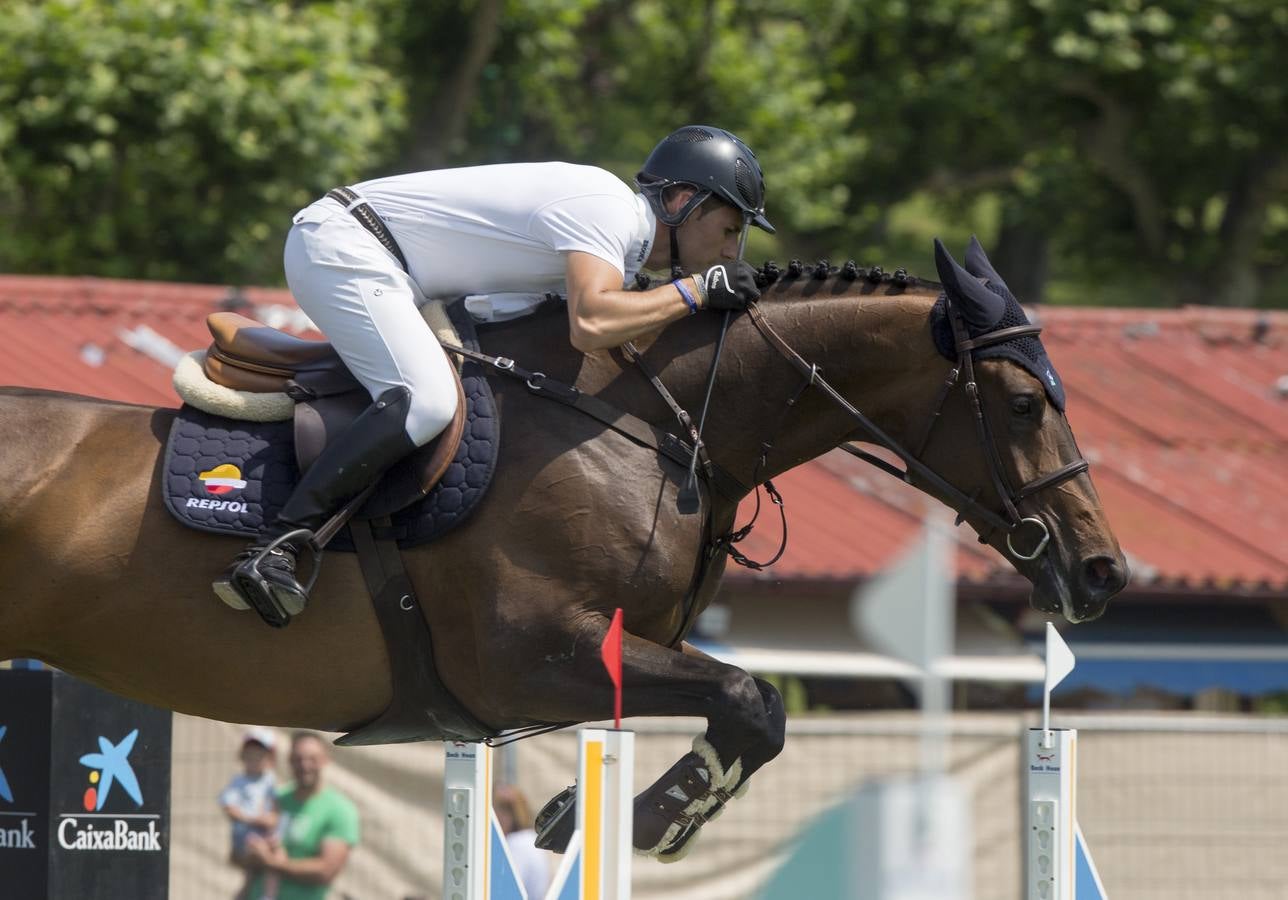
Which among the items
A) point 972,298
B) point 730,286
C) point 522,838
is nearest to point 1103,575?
point 972,298

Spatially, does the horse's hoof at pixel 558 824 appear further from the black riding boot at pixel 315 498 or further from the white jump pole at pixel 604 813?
the black riding boot at pixel 315 498

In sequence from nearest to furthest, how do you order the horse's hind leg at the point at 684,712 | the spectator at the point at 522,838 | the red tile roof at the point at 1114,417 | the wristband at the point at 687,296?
the horse's hind leg at the point at 684,712, the wristband at the point at 687,296, the spectator at the point at 522,838, the red tile roof at the point at 1114,417

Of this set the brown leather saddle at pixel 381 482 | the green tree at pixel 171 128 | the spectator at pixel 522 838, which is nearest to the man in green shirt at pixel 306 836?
the spectator at pixel 522 838

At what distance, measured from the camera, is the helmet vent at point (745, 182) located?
4.61m

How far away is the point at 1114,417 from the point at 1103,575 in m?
8.36

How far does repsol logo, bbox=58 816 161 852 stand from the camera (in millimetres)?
5207

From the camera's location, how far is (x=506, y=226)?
14.6 feet

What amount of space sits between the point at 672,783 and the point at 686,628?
1.43 ft

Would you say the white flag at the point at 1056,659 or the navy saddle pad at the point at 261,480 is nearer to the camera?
the navy saddle pad at the point at 261,480

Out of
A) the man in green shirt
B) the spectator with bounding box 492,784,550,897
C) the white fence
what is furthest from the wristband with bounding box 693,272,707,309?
the man in green shirt

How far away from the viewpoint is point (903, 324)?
4680 mm

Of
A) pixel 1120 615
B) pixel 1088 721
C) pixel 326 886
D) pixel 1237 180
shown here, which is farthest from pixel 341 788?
pixel 1237 180

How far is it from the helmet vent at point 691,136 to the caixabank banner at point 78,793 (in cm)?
232

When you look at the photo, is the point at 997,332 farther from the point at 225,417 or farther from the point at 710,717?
the point at 225,417
